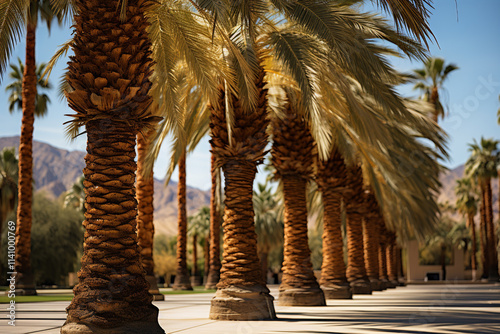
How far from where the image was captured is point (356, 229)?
91.4ft

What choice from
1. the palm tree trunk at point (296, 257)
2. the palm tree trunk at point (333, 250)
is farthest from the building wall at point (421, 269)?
the palm tree trunk at point (296, 257)

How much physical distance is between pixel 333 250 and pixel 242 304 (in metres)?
10.5

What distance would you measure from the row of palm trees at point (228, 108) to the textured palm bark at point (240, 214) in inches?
1.1

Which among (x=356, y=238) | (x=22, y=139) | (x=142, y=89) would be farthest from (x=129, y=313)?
(x=356, y=238)

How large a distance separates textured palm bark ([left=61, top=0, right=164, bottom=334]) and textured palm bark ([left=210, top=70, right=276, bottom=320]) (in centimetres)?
491

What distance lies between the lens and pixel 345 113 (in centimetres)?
1702

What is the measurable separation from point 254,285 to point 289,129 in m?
6.44

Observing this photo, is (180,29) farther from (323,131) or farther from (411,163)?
(411,163)

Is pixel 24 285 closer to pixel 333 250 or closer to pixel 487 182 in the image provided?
pixel 333 250

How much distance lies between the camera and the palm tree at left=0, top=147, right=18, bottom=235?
4231cm

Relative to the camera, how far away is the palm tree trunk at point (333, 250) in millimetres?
22844

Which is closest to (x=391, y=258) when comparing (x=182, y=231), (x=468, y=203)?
(x=182, y=231)

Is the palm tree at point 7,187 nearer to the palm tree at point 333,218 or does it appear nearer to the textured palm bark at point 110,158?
the palm tree at point 333,218

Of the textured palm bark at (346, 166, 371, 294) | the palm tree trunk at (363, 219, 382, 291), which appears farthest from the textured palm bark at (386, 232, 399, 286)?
the textured palm bark at (346, 166, 371, 294)
